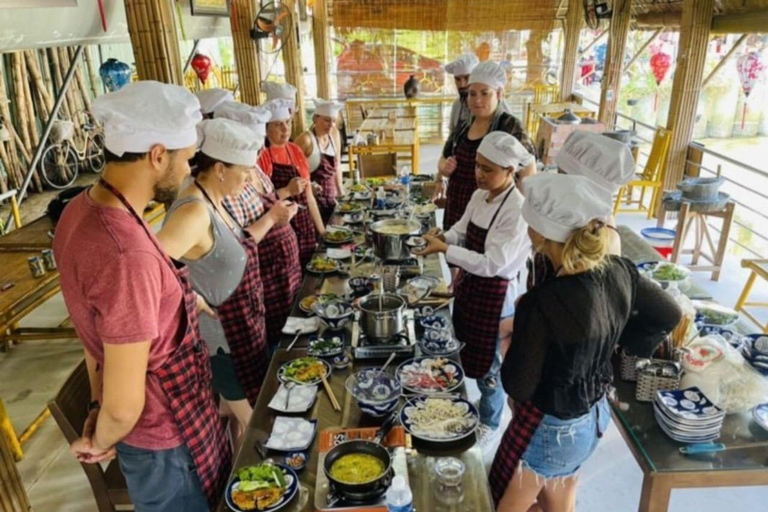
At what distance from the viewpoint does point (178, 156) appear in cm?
158

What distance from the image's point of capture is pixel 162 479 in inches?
69.4

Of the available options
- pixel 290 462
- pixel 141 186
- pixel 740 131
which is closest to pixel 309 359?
pixel 290 462

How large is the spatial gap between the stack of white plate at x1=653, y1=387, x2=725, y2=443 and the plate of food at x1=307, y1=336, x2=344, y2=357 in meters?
1.34

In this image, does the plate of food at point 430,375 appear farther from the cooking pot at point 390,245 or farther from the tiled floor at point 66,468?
the tiled floor at point 66,468

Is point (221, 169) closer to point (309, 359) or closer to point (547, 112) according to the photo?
point (309, 359)

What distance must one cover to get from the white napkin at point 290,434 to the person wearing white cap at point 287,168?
81.7 inches

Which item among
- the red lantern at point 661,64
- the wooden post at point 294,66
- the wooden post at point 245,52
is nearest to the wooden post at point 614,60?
the red lantern at point 661,64

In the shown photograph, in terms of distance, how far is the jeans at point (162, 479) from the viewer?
174 centimetres

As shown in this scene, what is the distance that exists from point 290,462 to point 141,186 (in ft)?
3.34

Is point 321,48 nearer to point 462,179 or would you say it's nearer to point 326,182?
point 326,182

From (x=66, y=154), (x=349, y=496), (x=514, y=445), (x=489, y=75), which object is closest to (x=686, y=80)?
(x=489, y=75)

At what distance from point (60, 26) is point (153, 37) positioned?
62.7 inches

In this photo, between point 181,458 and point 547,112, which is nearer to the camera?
point 181,458

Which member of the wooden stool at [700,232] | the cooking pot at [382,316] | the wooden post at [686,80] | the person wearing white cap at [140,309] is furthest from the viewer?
the wooden post at [686,80]
